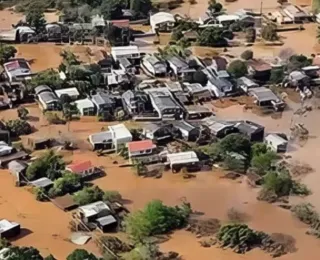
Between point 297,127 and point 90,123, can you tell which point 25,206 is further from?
point 297,127

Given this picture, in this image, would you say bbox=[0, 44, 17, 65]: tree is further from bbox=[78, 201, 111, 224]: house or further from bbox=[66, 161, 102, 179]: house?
bbox=[78, 201, 111, 224]: house

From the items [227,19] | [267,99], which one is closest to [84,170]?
[267,99]

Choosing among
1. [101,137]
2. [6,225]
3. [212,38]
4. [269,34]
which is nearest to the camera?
[6,225]

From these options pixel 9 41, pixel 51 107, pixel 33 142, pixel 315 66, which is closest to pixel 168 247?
pixel 33 142

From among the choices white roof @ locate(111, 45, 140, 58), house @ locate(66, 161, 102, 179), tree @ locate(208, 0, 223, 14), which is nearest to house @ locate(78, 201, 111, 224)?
house @ locate(66, 161, 102, 179)

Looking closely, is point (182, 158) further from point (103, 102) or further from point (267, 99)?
point (267, 99)

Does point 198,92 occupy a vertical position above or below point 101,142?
above

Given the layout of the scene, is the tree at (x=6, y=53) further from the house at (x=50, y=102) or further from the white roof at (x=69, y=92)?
the house at (x=50, y=102)
